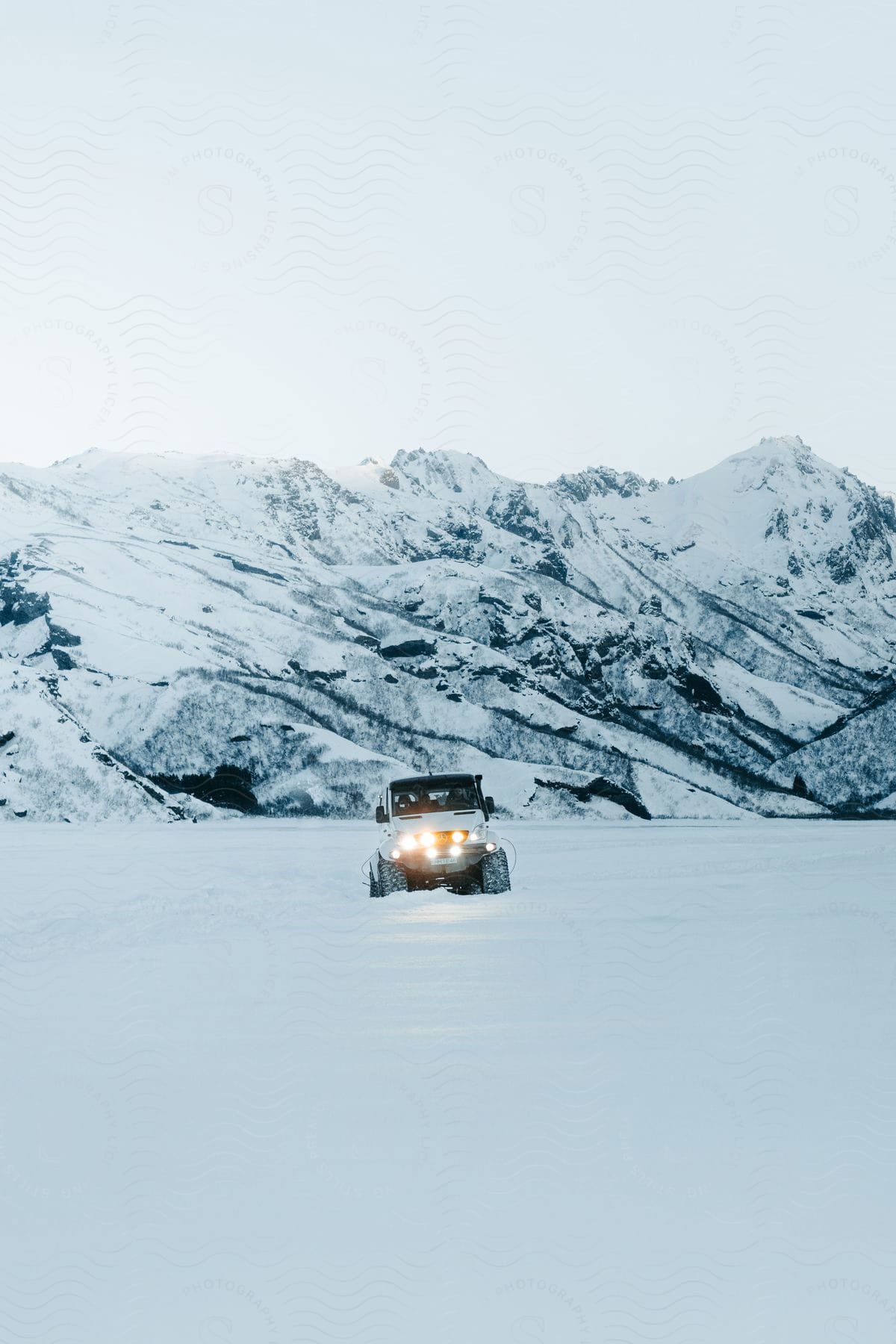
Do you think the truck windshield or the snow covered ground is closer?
the snow covered ground

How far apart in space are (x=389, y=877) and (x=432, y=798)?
1.69 m

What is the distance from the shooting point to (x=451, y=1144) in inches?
282

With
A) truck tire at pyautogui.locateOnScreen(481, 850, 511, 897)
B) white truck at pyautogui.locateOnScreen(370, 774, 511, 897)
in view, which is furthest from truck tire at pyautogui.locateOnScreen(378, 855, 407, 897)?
truck tire at pyautogui.locateOnScreen(481, 850, 511, 897)

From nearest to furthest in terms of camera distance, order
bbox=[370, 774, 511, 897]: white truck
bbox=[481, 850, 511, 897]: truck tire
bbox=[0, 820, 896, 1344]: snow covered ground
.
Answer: bbox=[0, 820, 896, 1344]: snow covered ground, bbox=[370, 774, 511, 897]: white truck, bbox=[481, 850, 511, 897]: truck tire

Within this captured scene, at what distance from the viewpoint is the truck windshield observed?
24.7 meters

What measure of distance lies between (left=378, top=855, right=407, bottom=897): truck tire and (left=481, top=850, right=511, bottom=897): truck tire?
5.08 ft

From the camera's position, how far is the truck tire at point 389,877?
2427cm

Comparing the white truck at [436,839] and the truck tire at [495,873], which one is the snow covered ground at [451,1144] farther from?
the truck tire at [495,873]

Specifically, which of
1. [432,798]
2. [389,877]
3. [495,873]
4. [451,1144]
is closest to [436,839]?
[432,798]

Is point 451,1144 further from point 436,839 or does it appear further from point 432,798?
point 432,798

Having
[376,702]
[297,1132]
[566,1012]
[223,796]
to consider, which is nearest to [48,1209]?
[297,1132]

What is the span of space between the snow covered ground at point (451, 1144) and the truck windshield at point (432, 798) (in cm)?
806

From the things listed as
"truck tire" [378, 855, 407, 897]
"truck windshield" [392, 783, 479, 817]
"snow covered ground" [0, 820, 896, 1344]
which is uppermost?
"truck windshield" [392, 783, 479, 817]

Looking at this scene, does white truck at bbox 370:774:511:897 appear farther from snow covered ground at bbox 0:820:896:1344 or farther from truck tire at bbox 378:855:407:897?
snow covered ground at bbox 0:820:896:1344
